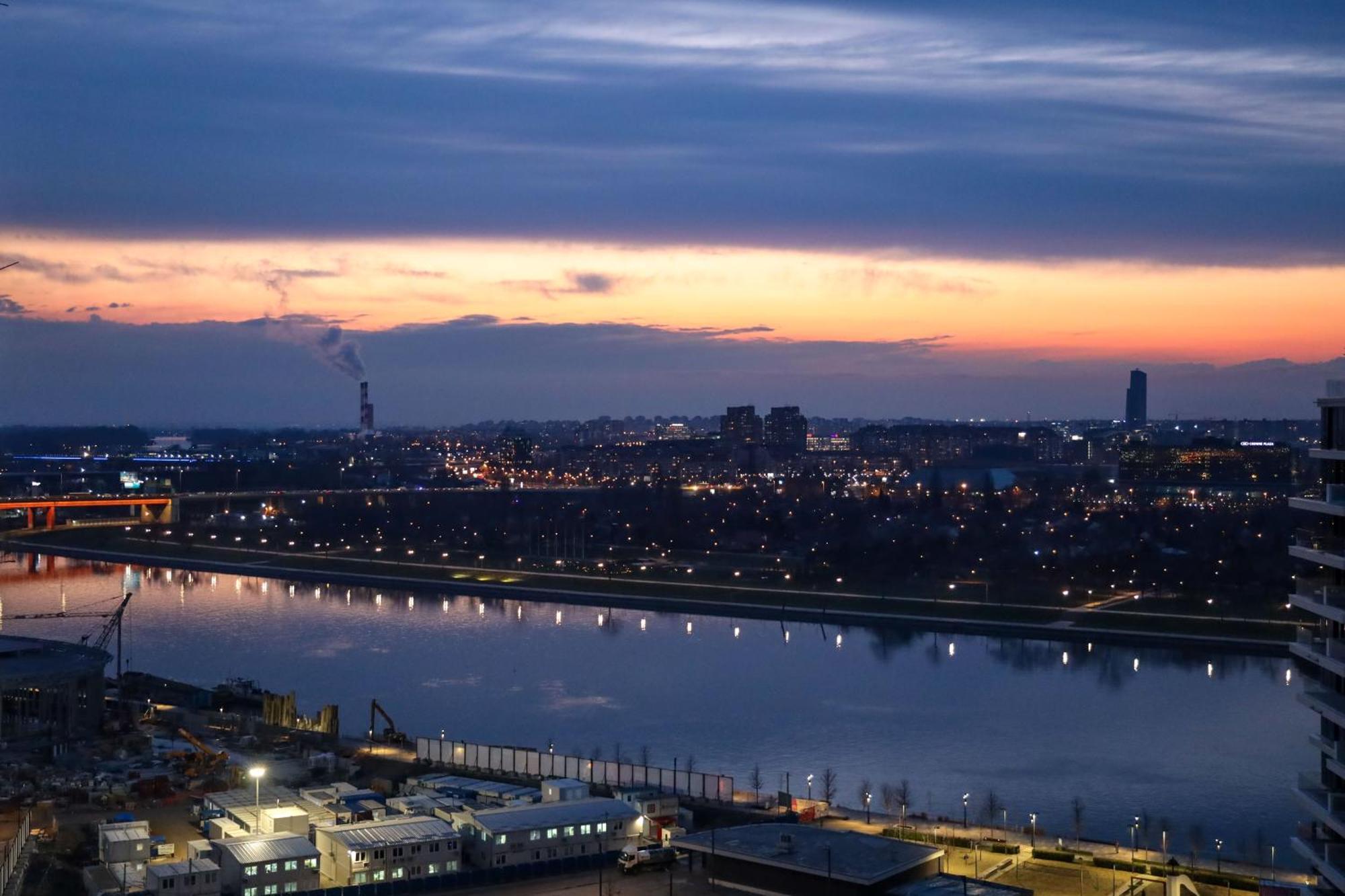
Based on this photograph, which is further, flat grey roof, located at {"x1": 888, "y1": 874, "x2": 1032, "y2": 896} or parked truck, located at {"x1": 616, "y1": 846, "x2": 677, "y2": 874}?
parked truck, located at {"x1": 616, "y1": 846, "x2": 677, "y2": 874}

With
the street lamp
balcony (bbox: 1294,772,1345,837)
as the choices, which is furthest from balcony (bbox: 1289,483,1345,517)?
the street lamp

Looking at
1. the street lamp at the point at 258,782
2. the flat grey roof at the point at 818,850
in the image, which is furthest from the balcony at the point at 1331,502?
the street lamp at the point at 258,782

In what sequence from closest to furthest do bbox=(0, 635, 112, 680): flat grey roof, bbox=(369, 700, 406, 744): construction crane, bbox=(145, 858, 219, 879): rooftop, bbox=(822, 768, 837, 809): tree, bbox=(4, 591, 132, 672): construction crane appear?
bbox=(145, 858, 219, 879): rooftop → bbox=(822, 768, 837, 809): tree → bbox=(369, 700, 406, 744): construction crane → bbox=(0, 635, 112, 680): flat grey roof → bbox=(4, 591, 132, 672): construction crane

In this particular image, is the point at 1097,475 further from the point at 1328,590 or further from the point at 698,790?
the point at 1328,590

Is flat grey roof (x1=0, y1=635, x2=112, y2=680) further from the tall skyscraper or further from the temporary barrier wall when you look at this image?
the tall skyscraper

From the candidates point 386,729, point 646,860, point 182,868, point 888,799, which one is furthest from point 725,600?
point 182,868
